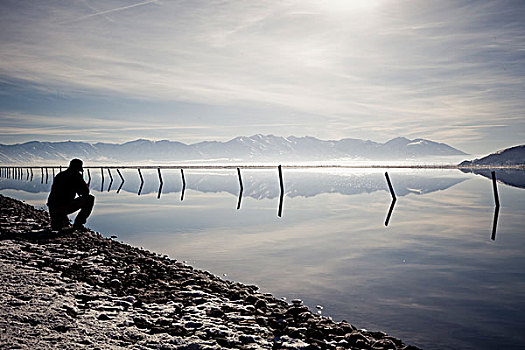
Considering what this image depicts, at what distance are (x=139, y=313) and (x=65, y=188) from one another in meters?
9.64

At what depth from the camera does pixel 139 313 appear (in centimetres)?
830

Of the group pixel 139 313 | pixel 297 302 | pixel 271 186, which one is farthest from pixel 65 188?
pixel 271 186

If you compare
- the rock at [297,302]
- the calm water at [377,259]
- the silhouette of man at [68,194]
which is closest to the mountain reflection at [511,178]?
the calm water at [377,259]

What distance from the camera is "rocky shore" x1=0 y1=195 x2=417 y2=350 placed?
268 inches

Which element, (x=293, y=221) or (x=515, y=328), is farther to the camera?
(x=293, y=221)

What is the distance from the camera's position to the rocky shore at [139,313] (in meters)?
6.81

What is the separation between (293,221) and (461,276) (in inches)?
569

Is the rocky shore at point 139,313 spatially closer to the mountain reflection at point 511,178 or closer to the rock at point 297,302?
the rock at point 297,302

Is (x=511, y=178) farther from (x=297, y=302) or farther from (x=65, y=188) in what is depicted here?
(x=65, y=188)

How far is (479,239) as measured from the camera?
21.3 meters

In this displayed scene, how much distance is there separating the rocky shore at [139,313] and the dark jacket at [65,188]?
3646mm

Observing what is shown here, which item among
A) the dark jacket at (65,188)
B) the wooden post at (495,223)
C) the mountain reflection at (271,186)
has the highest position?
the dark jacket at (65,188)

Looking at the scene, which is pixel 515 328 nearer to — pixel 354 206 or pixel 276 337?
pixel 276 337

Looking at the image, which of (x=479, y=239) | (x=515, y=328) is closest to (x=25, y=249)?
(x=515, y=328)
